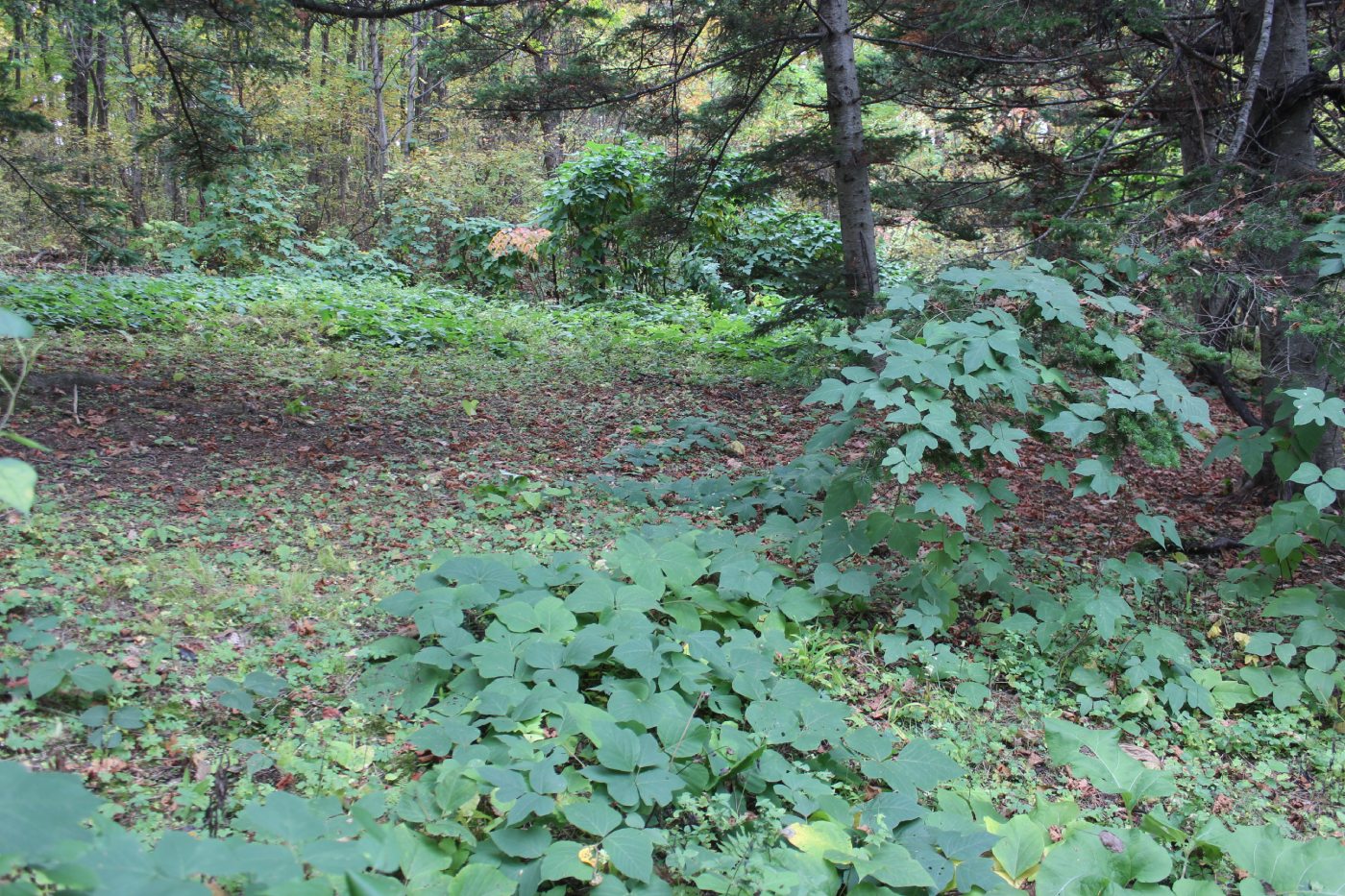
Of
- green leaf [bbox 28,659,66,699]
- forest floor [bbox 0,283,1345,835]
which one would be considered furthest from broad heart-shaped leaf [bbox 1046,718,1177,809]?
green leaf [bbox 28,659,66,699]

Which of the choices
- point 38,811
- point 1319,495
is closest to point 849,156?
point 1319,495

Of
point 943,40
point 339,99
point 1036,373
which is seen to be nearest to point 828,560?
point 1036,373

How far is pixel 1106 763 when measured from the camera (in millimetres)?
2564

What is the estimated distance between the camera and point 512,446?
5637 mm

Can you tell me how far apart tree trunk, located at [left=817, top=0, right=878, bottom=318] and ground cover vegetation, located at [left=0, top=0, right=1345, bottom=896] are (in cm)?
4

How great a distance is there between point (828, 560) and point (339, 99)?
18.3 meters

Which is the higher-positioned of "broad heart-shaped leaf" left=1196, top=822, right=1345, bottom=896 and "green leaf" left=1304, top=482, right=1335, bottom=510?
"green leaf" left=1304, top=482, right=1335, bottom=510

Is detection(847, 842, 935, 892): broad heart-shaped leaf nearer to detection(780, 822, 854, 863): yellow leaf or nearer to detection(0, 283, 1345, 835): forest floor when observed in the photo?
detection(780, 822, 854, 863): yellow leaf

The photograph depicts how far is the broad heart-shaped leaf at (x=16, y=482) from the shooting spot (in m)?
1.00

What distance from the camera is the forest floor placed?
250 cm

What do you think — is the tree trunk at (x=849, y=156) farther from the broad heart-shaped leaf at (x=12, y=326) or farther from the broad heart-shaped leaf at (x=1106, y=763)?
the broad heart-shaped leaf at (x=12, y=326)

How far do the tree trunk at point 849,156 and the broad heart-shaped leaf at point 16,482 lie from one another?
558cm

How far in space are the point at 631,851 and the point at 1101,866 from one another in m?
1.29

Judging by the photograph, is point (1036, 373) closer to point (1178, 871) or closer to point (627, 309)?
point (1178, 871)
